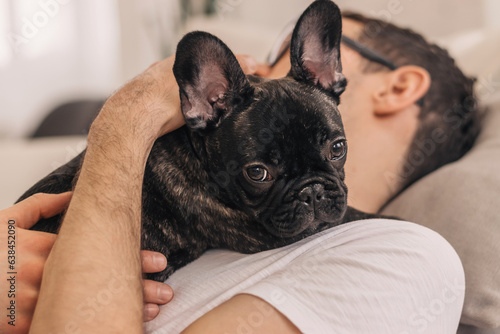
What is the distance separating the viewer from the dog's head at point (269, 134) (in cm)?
99

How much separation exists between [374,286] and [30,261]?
699 mm

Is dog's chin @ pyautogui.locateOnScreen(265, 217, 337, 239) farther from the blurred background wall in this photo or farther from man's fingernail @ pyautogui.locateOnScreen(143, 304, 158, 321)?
the blurred background wall

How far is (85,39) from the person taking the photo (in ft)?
14.5

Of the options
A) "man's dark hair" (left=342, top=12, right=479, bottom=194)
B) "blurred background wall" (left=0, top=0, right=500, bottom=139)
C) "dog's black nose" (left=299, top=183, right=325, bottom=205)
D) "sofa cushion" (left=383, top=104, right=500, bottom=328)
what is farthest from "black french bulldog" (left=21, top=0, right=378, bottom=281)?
"blurred background wall" (left=0, top=0, right=500, bottom=139)

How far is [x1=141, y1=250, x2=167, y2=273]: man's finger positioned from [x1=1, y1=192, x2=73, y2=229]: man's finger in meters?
0.22

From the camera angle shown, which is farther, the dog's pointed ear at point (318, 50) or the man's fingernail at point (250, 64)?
the man's fingernail at point (250, 64)

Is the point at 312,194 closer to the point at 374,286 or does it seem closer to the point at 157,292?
the point at 374,286

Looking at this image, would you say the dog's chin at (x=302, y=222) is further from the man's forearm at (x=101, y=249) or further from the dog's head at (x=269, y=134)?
the man's forearm at (x=101, y=249)

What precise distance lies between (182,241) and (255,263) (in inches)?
8.4

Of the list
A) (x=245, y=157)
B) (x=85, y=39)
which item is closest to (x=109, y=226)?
(x=245, y=157)

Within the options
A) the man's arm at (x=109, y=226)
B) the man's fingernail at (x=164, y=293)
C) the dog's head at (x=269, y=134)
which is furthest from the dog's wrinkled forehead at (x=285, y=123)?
the man's fingernail at (x=164, y=293)

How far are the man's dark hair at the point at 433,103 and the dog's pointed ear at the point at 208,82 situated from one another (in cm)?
67

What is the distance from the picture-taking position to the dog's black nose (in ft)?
3.26

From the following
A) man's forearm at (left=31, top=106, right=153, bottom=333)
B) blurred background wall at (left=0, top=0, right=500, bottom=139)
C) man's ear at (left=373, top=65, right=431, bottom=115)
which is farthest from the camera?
blurred background wall at (left=0, top=0, right=500, bottom=139)
